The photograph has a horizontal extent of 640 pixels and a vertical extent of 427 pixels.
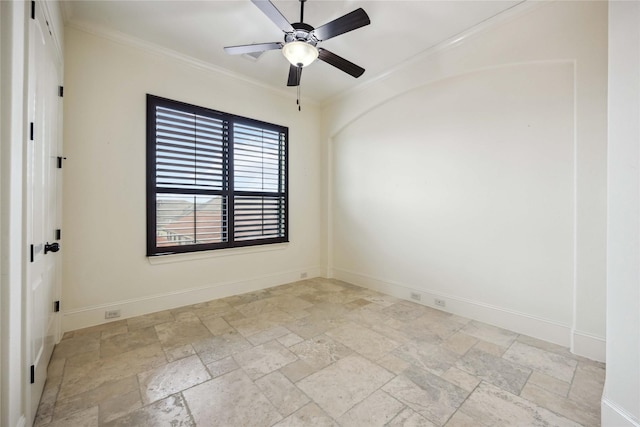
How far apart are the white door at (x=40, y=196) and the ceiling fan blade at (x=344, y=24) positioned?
1905 mm

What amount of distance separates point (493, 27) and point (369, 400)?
370 cm

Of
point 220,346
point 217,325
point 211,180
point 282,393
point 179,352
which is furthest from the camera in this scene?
point 211,180

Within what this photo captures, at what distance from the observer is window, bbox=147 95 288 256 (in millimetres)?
3230

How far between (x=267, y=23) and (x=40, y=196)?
2544 mm

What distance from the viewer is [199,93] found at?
3.53m

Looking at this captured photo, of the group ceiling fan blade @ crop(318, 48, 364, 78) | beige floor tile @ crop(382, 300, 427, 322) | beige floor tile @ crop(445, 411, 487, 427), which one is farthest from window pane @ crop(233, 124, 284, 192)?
beige floor tile @ crop(445, 411, 487, 427)

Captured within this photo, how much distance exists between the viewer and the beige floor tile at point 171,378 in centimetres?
183

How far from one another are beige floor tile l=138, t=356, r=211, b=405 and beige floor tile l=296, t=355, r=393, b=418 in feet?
2.67

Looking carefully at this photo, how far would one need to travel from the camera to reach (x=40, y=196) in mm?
1794

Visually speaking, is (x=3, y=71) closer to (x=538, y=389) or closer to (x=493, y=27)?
(x=538, y=389)

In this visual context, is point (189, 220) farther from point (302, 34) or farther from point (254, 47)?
point (302, 34)

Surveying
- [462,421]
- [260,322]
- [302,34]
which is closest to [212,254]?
[260,322]

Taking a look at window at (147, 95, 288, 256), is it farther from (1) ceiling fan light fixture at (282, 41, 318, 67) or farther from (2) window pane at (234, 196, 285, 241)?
(1) ceiling fan light fixture at (282, 41, 318, 67)

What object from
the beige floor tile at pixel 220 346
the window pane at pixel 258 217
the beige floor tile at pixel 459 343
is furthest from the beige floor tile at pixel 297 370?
the window pane at pixel 258 217
